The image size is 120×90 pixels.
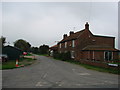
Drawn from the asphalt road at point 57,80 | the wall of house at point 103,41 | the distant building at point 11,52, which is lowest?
the asphalt road at point 57,80

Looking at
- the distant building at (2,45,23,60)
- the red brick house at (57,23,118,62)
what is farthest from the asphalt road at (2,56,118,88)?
the distant building at (2,45,23,60)

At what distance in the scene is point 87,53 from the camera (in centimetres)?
2373

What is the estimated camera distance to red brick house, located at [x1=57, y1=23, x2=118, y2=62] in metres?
22.4

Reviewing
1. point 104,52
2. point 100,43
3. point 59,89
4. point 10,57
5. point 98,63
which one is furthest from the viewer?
point 100,43

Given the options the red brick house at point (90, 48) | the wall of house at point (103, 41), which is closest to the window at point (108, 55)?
the red brick house at point (90, 48)

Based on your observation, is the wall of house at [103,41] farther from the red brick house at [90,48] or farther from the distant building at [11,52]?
the distant building at [11,52]

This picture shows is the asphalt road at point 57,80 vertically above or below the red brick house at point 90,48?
below

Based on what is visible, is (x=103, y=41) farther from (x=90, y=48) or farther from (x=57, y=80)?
(x=57, y=80)

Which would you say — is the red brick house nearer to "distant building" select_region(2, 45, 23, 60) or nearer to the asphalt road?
the asphalt road

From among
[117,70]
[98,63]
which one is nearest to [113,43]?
[98,63]

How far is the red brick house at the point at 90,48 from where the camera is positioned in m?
22.4

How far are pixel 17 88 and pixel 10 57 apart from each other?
2134 cm

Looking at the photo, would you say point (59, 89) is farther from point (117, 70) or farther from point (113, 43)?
point (113, 43)

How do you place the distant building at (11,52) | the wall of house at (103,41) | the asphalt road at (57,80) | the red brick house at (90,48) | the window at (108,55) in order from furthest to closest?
the wall of house at (103,41), the distant building at (11,52), the window at (108,55), the red brick house at (90,48), the asphalt road at (57,80)
